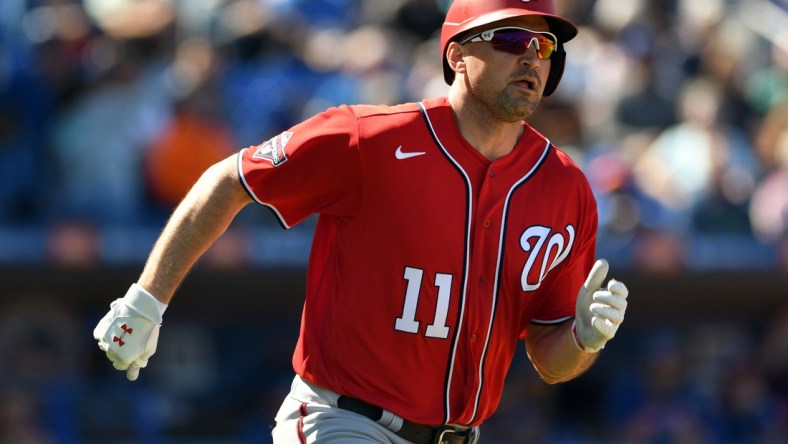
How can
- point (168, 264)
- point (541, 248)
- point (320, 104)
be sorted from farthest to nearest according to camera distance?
1. point (320, 104)
2. point (541, 248)
3. point (168, 264)

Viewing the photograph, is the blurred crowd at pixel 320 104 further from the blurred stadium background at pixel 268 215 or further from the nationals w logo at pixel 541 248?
the nationals w logo at pixel 541 248

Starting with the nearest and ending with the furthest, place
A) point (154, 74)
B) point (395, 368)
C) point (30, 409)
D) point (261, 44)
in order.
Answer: point (395, 368) < point (30, 409) < point (154, 74) < point (261, 44)

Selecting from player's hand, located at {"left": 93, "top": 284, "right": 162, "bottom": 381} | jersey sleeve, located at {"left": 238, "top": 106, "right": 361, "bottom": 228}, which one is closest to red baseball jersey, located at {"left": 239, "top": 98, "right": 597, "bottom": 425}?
jersey sleeve, located at {"left": 238, "top": 106, "right": 361, "bottom": 228}

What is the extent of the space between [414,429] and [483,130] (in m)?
0.93

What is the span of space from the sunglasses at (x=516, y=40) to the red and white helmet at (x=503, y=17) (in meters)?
0.05

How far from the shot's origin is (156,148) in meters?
7.85

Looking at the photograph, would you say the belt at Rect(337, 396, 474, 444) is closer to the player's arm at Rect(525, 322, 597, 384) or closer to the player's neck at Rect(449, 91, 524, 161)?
the player's arm at Rect(525, 322, 597, 384)

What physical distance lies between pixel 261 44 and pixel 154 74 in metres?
1.10

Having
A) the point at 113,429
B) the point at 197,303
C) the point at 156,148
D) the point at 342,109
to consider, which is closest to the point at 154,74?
the point at 156,148

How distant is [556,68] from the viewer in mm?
4152

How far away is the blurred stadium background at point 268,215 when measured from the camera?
778cm

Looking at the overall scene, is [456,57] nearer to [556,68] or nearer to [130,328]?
[556,68]

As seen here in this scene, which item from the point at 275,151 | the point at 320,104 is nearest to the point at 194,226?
the point at 275,151

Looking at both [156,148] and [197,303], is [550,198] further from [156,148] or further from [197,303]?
[197,303]
